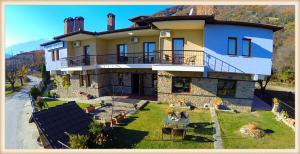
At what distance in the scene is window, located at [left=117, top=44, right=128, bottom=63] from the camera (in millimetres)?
22288

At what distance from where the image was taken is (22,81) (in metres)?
49.1

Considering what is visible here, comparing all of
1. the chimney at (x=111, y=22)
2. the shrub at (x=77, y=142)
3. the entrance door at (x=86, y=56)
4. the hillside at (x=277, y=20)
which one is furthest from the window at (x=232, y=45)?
the hillside at (x=277, y=20)

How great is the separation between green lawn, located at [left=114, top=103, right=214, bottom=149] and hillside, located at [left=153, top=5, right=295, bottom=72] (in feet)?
91.4

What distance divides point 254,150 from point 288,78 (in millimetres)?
28672

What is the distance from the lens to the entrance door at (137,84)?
22.3 metres

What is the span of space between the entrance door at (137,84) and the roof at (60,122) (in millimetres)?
10066

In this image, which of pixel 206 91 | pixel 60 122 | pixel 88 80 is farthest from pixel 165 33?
pixel 88 80

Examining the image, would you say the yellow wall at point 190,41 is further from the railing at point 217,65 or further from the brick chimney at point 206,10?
the brick chimney at point 206,10

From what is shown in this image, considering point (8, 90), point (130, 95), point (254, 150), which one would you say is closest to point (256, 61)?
point (254, 150)

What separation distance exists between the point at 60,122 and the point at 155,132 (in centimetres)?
485

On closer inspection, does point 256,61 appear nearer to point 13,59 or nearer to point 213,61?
point 213,61

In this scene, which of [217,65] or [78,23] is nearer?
[217,65]

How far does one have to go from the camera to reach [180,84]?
18109mm

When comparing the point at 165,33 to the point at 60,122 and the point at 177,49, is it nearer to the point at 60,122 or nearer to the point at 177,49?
the point at 177,49
